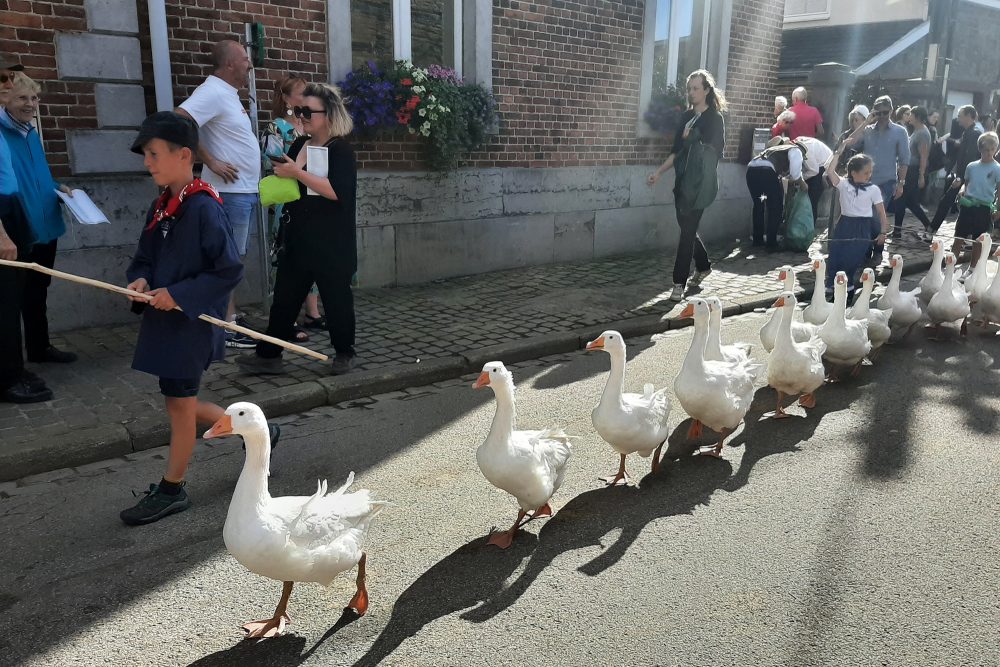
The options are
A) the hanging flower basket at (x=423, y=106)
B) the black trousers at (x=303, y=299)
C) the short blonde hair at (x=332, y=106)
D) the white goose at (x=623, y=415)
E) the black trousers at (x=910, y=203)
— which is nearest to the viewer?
the white goose at (x=623, y=415)

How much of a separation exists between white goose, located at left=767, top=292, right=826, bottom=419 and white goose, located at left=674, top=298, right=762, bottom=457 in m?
0.51

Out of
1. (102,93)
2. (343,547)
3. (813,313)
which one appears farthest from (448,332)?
(343,547)

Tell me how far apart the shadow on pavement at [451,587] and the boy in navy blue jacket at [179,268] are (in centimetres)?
148

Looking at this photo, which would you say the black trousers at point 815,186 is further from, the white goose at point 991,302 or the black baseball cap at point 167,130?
the black baseball cap at point 167,130

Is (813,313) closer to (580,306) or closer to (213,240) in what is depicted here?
(580,306)

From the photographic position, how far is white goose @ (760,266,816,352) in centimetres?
596

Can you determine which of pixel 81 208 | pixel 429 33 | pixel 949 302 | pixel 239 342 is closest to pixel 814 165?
pixel 949 302

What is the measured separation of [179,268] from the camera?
12.4ft

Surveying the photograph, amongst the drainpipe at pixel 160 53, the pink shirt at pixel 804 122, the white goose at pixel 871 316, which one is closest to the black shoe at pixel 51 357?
the drainpipe at pixel 160 53

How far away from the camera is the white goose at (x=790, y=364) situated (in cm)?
545

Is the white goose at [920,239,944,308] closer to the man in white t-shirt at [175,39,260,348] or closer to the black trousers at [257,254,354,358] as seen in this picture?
the black trousers at [257,254,354,358]

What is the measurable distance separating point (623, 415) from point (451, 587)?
1385 mm

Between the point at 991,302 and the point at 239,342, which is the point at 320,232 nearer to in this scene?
the point at 239,342

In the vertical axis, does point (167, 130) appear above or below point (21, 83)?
below
